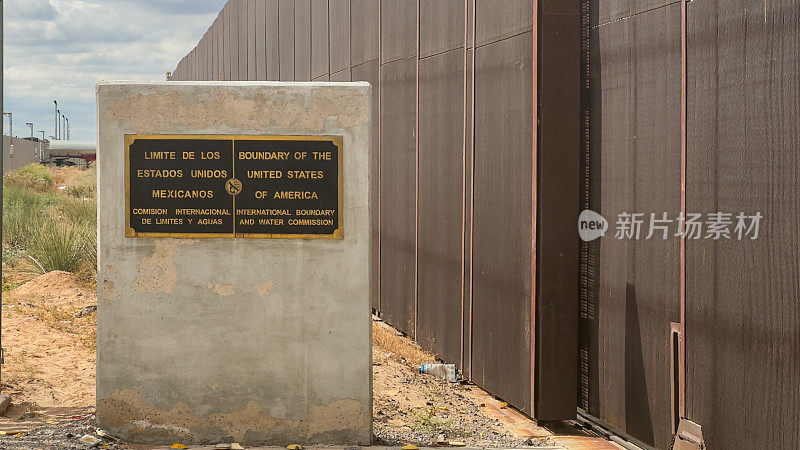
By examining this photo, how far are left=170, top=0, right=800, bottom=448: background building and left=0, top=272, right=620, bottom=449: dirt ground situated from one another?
317 millimetres

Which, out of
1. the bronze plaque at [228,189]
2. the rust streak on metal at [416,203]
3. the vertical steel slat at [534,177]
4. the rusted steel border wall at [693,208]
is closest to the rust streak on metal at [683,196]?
the rusted steel border wall at [693,208]

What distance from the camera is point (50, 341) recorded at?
9.92m

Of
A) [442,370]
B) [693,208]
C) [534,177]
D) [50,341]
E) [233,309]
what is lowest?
[442,370]

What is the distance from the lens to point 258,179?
5957 mm

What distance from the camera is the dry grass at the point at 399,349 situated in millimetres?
9656

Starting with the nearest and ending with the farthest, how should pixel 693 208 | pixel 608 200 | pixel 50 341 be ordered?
pixel 693 208, pixel 608 200, pixel 50 341

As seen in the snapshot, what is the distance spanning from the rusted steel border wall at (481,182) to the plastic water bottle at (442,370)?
0.50ft

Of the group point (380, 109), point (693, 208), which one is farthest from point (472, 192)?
point (380, 109)

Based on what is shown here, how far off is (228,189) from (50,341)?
16.6 feet

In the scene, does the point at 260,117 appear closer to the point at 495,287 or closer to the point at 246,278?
the point at 246,278

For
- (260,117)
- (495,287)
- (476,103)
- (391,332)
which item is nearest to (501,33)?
(476,103)

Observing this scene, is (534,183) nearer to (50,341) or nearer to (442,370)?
(442,370)

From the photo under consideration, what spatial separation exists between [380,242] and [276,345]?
6.56m

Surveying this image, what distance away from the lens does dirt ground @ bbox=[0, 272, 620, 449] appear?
635 cm
